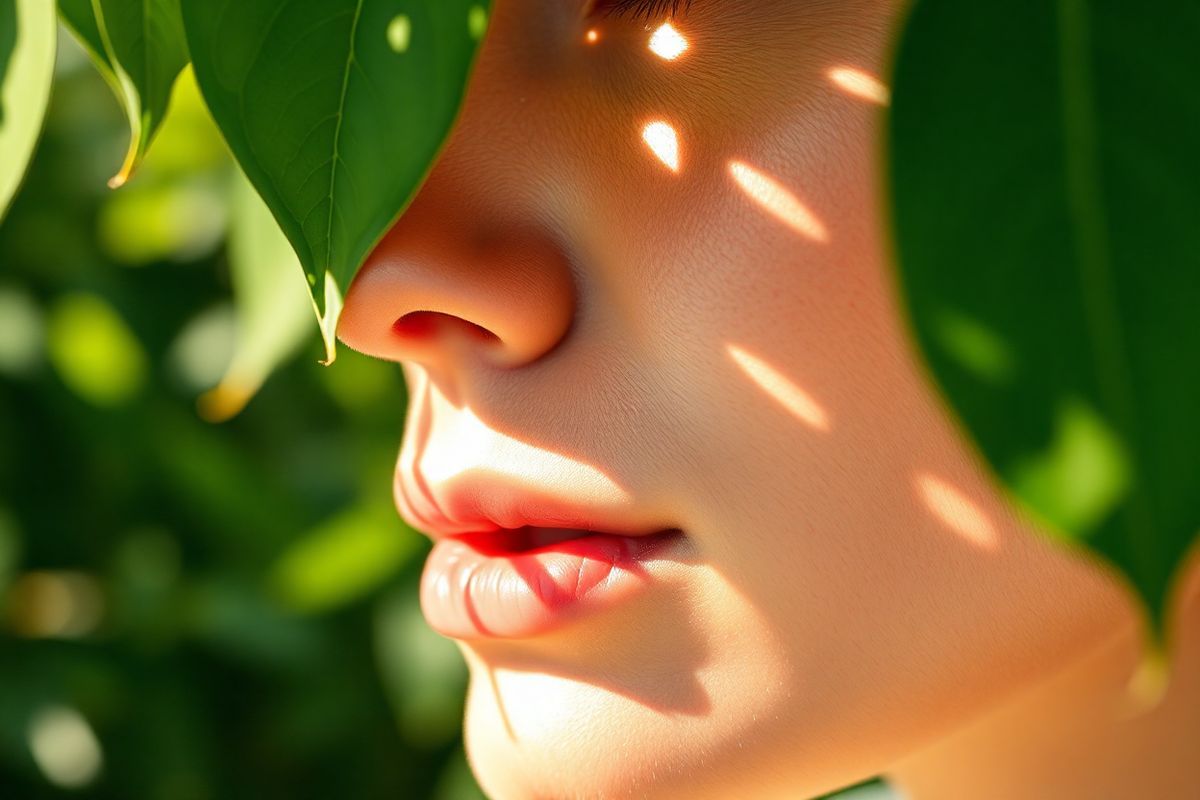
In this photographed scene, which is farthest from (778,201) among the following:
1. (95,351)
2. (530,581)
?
(95,351)

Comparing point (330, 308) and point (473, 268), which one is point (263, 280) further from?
point (330, 308)

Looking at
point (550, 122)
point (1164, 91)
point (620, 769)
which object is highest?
point (1164, 91)

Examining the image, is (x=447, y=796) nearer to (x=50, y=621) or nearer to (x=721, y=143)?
(x=50, y=621)

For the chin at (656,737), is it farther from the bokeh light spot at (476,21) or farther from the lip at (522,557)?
the bokeh light spot at (476,21)

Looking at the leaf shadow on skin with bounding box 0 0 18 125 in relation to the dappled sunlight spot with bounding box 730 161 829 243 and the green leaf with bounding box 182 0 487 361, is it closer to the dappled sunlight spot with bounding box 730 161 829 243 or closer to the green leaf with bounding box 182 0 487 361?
the green leaf with bounding box 182 0 487 361

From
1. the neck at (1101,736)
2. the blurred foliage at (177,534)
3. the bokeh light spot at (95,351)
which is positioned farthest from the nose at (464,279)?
the bokeh light spot at (95,351)

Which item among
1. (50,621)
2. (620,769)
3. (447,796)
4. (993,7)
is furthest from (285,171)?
(50,621)
